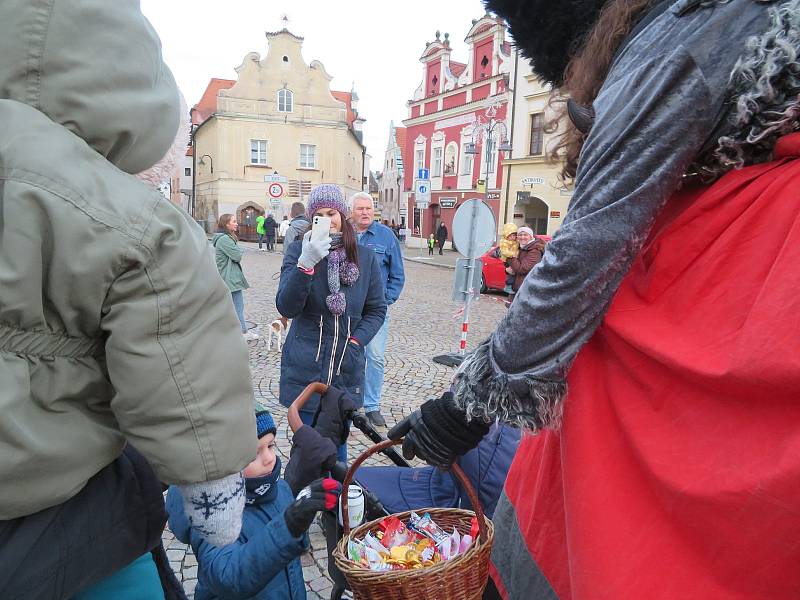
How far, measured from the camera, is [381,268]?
5316 millimetres

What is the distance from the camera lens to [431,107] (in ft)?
113

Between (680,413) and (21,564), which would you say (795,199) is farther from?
(21,564)

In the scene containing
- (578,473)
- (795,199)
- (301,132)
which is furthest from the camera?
(301,132)

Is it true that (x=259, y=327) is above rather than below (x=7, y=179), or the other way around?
below

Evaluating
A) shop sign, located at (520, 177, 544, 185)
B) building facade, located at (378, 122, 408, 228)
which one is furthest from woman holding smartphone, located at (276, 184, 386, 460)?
building facade, located at (378, 122, 408, 228)

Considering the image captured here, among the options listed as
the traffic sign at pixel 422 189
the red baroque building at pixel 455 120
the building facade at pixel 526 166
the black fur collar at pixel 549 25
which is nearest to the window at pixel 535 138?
the building facade at pixel 526 166

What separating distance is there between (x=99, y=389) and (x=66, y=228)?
33cm

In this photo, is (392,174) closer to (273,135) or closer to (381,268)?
(273,135)

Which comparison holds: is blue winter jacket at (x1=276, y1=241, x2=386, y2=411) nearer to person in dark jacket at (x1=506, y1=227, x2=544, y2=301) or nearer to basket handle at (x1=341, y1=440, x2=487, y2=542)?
basket handle at (x1=341, y1=440, x2=487, y2=542)

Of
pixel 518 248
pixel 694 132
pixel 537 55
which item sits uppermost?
pixel 537 55

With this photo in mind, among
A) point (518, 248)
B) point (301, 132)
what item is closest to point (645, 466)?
point (518, 248)

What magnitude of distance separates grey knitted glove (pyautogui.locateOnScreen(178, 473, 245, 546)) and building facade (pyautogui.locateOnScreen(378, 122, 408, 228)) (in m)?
49.1

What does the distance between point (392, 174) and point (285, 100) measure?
1824cm

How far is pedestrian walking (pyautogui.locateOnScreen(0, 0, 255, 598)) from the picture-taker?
2.91 feet
